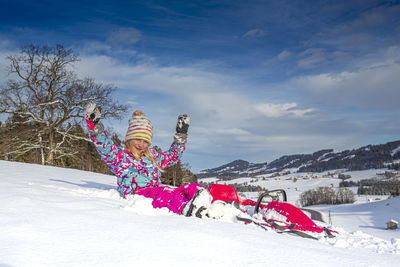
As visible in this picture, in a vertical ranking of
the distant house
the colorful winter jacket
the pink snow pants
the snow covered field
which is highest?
the colorful winter jacket

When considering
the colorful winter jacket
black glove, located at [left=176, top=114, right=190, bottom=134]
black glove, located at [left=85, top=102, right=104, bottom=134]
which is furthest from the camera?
black glove, located at [left=176, top=114, right=190, bottom=134]

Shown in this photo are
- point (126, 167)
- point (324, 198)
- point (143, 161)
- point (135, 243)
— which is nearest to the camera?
point (135, 243)

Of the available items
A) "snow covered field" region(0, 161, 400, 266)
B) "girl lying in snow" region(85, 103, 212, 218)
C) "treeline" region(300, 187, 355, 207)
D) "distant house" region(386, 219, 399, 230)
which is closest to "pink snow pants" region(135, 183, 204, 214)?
"girl lying in snow" region(85, 103, 212, 218)

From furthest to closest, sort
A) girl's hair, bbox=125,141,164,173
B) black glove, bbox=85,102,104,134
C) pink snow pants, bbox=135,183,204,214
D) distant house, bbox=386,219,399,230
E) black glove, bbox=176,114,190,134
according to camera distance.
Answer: distant house, bbox=386,219,399,230 → black glove, bbox=176,114,190,134 → girl's hair, bbox=125,141,164,173 → black glove, bbox=85,102,104,134 → pink snow pants, bbox=135,183,204,214

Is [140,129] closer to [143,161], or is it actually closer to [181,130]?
[143,161]

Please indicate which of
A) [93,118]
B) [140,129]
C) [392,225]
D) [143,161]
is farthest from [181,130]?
[392,225]

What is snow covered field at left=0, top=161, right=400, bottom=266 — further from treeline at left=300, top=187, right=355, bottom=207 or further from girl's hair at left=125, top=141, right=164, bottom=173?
treeline at left=300, top=187, right=355, bottom=207

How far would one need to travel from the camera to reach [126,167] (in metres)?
4.11

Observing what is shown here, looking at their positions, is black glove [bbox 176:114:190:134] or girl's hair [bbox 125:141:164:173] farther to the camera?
black glove [bbox 176:114:190:134]

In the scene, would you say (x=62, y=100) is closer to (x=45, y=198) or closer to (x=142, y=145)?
(x=142, y=145)

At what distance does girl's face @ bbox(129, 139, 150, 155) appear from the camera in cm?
434

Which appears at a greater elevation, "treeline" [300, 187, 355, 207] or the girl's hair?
the girl's hair

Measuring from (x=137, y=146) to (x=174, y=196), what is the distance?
1.42 m

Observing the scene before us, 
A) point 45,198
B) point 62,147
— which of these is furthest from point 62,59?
point 45,198
